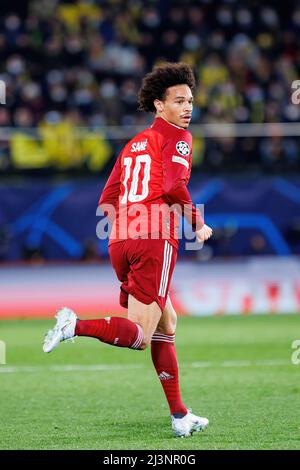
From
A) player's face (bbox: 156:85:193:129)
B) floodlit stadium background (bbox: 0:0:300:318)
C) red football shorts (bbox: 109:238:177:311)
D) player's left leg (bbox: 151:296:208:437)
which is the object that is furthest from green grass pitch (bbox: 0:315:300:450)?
player's face (bbox: 156:85:193:129)

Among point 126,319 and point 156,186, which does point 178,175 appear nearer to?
point 156,186

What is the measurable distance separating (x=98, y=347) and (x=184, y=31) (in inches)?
407

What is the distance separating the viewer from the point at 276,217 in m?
17.2

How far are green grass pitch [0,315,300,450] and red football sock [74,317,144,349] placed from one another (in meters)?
0.63

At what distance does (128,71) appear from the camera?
20391 millimetres

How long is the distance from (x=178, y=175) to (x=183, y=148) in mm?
211

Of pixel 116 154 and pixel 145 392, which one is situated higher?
pixel 116 154

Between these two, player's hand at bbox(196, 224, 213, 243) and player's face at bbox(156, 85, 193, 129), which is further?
player's face at bbox(156, 85, 193, 129)

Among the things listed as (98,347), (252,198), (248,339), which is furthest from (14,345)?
(252,198)

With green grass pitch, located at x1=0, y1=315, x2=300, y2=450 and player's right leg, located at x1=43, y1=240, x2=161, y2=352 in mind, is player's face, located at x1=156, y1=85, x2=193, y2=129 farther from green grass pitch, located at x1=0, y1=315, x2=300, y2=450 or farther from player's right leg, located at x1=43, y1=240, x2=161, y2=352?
green grass pitch, located at x1=0, y1=315, x2=300, y2=450

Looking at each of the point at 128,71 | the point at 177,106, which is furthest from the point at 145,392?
the point at 128,71

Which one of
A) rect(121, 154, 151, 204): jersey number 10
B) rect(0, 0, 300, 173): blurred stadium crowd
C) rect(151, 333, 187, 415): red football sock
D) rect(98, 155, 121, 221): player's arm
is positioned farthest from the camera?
rect(0, 0, 300, 173): blurred stadium crowd

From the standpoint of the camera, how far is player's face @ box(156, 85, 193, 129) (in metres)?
6.84
